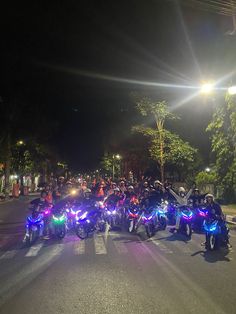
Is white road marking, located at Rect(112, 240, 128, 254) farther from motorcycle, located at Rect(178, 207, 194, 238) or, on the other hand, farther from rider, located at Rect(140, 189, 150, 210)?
motorcycle, located at Rect(178, 207, 194, 238)

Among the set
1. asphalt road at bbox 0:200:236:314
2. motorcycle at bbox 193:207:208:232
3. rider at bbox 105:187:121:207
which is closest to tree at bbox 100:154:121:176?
rider at bbox 105:187:121:207

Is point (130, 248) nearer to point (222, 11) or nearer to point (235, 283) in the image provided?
point (235, 283)

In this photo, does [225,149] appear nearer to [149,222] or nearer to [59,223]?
A: [149,222]

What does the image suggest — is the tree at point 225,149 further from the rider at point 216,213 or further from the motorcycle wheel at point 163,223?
the rider at point 216,213

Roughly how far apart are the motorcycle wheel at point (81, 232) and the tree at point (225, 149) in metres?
17.4

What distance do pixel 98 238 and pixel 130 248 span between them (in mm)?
2580

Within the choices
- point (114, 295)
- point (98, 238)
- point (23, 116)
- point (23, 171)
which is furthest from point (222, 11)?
point (23, 171)

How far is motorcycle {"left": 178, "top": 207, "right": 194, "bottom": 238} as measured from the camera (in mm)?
16188

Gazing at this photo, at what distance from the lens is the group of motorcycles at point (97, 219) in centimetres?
1574

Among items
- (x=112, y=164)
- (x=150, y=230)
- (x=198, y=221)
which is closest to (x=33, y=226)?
(x=150, y=230)

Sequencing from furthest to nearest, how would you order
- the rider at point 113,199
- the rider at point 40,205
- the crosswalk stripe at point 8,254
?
1. the rider at point 113,199
2. the rider at point 40,205
3. the crosswalk stripe at point 8,254

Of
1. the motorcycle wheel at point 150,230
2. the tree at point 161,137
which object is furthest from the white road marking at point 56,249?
the tree at point 161,137

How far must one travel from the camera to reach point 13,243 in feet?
50.3

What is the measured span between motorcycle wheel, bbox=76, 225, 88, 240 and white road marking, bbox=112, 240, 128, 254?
54.4 inches
